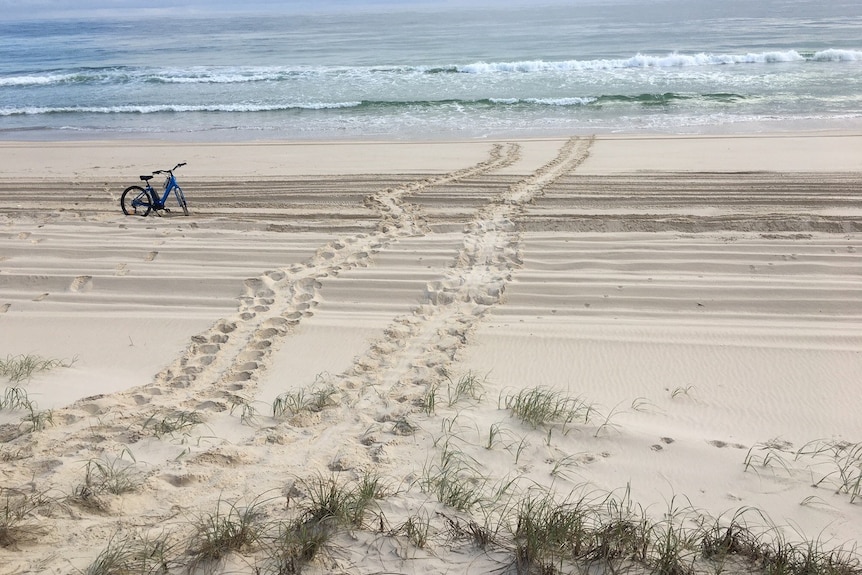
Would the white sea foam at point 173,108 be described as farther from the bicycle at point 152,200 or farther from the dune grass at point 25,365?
the dune grass at point 25,365

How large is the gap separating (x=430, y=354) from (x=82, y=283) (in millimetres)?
3610

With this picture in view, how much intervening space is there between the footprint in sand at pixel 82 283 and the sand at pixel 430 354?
0.08 m

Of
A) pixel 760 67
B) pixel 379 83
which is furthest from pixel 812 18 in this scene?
pixel 379 83

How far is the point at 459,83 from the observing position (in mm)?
24016

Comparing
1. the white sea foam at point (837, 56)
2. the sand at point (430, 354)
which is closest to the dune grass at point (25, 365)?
the sand at point (430, 354)

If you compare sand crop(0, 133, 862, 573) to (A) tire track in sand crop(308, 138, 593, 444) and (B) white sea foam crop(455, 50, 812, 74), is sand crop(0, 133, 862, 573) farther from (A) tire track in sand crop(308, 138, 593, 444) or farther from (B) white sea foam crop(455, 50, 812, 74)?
(B) white sea foam crop(455, 50, 812, 74)

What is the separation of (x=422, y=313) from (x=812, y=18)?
46939 millimetres

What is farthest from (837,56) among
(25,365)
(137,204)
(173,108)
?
(25,365)

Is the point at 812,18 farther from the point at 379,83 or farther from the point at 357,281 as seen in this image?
the point at 357,281

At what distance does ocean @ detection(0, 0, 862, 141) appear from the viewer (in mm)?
16562

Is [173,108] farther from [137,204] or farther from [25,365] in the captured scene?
[25,365]

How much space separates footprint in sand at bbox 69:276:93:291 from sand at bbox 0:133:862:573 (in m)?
0.08

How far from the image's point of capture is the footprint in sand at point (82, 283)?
19.4 ft

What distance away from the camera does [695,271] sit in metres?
5.88
